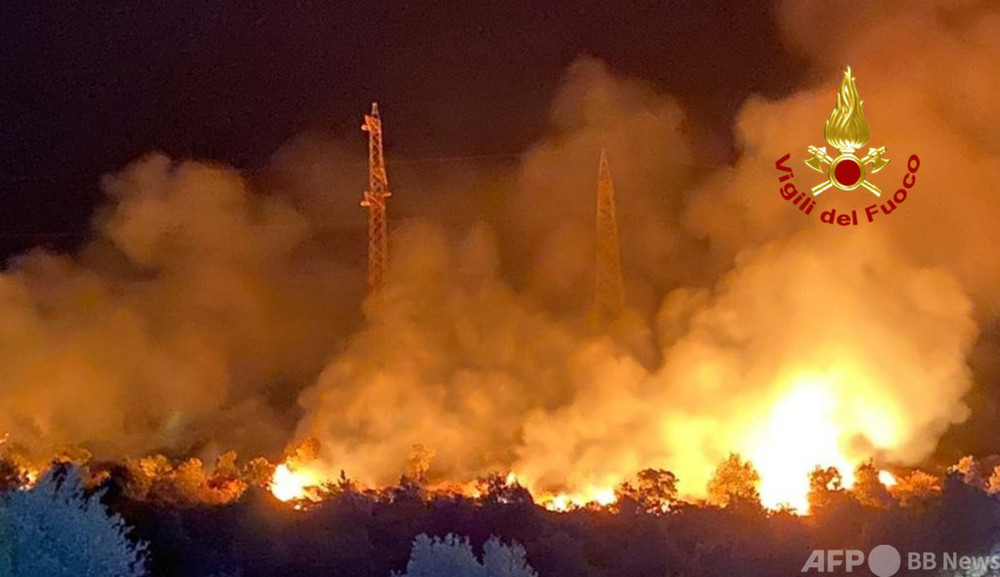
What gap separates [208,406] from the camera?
2577cm

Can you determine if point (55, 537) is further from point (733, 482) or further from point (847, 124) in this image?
point (847, 124)

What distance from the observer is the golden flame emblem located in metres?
19.2

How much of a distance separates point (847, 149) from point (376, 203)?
9432 mm

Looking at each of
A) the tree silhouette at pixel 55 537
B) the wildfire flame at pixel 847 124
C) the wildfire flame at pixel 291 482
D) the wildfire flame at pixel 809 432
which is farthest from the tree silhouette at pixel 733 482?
the tree silhouette at pixel 55 537

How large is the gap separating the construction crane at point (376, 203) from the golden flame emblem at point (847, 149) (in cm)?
859

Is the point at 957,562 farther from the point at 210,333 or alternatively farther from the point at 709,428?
the point at 210,333

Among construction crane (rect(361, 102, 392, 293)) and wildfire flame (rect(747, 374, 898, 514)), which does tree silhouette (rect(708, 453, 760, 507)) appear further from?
construction crane (rect(361, 102, 392, 293))

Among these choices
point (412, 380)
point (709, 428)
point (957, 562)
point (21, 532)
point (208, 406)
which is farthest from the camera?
point (208, 406)

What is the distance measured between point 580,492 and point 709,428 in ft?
8.73

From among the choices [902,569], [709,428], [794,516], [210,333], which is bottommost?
[902,569]

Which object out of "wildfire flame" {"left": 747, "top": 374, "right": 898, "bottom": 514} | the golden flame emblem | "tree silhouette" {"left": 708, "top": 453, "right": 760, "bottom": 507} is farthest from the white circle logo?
the golden flame emblem

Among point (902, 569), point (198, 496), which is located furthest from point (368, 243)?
point (902, 569)

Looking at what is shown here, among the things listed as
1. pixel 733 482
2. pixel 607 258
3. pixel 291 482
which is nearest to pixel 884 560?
pixel 733 482

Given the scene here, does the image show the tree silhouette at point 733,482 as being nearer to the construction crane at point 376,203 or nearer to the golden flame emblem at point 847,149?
the golden flame emblem at point 847,149
